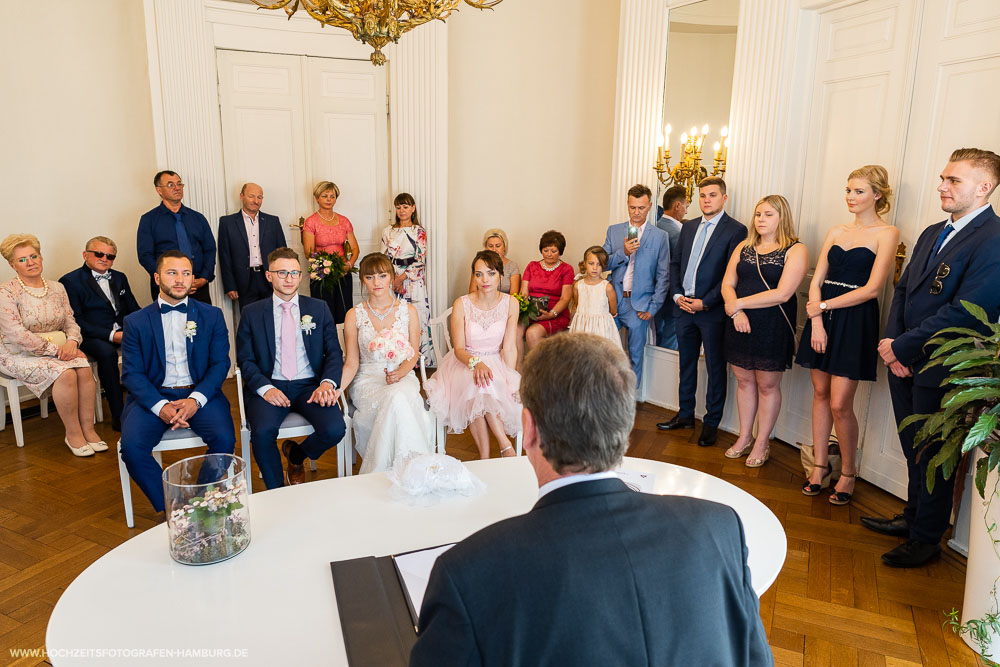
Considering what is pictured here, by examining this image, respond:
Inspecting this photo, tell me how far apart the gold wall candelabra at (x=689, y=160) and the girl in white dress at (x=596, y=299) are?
82 cm

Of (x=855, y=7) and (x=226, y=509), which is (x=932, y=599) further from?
(x=855, y=7)

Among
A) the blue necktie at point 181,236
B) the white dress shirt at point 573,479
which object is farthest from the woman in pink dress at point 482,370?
the white dress shirt at point 573,479

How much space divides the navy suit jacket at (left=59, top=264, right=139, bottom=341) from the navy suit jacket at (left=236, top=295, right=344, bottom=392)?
1508 mm

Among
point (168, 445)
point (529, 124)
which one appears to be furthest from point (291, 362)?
point (529, 124)

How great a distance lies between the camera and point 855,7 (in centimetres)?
430

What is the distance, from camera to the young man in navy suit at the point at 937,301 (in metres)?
3.12

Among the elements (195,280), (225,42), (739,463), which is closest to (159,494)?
(195,280)

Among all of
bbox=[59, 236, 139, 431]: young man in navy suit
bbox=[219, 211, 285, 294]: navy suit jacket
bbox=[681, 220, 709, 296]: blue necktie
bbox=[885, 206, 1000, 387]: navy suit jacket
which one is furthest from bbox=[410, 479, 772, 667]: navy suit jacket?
bbox=[219, 211, 285, 294]: navy suit jacket

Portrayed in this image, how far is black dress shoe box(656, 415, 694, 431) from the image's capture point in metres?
5.26

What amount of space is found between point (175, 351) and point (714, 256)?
11.1 feet

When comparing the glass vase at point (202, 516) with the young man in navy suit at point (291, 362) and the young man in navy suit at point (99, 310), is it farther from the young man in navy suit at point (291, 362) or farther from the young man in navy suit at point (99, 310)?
the young man in navy suit at point (99, 310)

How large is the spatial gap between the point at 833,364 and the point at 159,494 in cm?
364

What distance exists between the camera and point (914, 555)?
3334 millimetres

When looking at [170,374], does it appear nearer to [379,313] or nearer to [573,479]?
[379,313]
